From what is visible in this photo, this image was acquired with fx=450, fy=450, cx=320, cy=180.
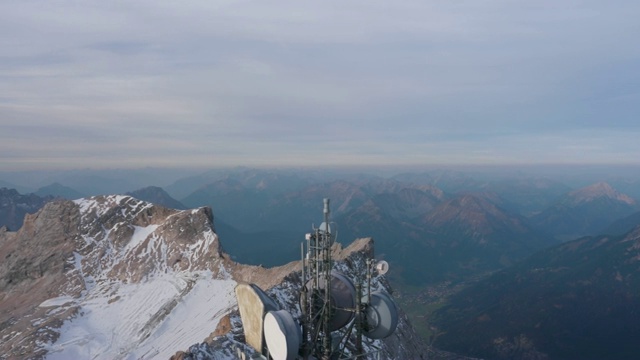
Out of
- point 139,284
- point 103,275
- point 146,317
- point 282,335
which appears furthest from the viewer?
point 103,275

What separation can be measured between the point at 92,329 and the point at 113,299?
9.24m

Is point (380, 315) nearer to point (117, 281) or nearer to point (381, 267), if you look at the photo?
point (381, 267)

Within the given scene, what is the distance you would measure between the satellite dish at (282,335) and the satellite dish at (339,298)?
267 centimetres

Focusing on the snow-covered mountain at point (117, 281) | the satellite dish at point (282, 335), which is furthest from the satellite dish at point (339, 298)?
the snow-covered mountain at point (117, 281)

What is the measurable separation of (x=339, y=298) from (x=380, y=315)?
91.6 inches

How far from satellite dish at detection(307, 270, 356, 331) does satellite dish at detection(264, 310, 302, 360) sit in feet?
8.76

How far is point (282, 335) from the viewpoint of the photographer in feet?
62.3

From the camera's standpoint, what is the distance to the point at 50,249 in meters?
110

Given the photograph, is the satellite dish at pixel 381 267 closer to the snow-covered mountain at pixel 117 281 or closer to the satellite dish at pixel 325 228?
the satellite dish at pixel 325 228

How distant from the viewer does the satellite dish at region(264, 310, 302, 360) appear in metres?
19.0

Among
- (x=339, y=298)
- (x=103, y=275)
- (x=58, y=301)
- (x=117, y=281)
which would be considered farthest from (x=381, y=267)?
(x=103, y=275)

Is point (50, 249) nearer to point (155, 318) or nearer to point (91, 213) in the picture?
point (91, 213)

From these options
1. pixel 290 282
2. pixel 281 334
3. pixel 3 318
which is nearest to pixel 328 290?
pixel 281 334

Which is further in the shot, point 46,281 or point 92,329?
point 46,281
